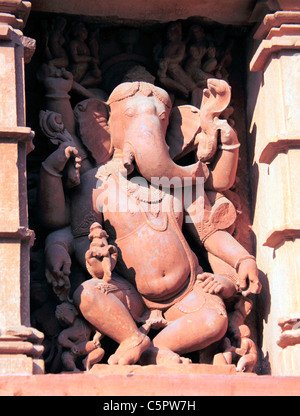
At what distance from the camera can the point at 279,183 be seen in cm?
770

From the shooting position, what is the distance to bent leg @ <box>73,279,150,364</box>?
7377 millimetres

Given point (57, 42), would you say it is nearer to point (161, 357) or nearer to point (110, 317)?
point (110, 317)

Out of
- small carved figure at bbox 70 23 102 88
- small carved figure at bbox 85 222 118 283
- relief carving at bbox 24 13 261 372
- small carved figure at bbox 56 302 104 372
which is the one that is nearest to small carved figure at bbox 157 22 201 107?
relief carving at bbox 24 13 261 372

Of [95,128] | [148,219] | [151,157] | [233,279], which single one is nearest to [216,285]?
[233,279]

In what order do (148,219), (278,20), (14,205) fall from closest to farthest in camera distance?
(14,205) < (148,219) < (278,20)

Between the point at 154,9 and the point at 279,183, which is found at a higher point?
the point at 154,9

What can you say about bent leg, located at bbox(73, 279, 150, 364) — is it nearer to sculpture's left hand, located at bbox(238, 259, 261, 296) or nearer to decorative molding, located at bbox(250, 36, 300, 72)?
sculpture's left hand, located at bbox(238, 259, 261, 296)

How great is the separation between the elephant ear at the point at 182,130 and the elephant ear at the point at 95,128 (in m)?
0.42

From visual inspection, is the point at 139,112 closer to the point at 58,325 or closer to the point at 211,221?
the point at 211,221

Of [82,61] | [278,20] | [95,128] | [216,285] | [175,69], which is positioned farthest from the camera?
[175,69]

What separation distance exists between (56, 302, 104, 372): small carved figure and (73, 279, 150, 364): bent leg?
0.09m

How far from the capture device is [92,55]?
841cm

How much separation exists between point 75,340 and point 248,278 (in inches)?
A: 45.0
